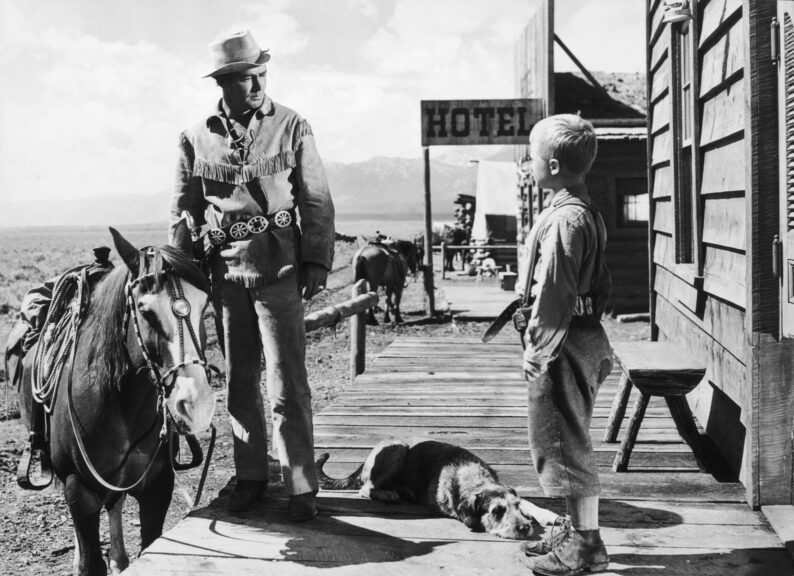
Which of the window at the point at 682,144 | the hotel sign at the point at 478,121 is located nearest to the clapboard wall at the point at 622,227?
the hotel sign at the point at 478,121

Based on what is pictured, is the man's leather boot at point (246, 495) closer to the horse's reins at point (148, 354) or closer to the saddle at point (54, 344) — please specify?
the horse's reins at point (148, 354)

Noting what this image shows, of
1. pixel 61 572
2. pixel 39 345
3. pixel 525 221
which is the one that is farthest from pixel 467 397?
pixel 525 221

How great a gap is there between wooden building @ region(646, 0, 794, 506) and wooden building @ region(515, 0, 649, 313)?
27.1 feet

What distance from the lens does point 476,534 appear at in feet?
11.5

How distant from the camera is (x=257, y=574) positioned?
10.2ft

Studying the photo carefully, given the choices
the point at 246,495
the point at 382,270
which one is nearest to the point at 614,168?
the point at 382,270

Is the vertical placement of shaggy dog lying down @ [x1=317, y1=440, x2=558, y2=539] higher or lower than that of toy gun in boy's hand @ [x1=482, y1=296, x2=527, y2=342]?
lower

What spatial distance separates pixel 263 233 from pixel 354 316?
4.27m

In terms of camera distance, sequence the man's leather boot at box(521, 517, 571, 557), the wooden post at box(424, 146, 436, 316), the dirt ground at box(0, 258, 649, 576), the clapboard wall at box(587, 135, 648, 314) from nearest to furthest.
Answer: the man's leather boot at box(521, 517, 571, 557), the dirt ground at box(0, 258, 649, 576), the clapboard wall at box(587, 135, 648, 314), the wooden post at box(424, 146, 436, 316)

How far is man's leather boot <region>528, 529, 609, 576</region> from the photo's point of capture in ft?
9.81

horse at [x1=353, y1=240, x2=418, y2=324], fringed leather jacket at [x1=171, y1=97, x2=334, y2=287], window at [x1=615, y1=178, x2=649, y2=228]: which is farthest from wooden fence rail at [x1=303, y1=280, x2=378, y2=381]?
window at [x1=615, y1=178, x2=649, y2=228]

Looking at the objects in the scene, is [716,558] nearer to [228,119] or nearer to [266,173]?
[266,173]

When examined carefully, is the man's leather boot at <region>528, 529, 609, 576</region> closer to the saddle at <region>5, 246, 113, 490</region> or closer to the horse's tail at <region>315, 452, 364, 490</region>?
the horse's tail at <region>315, 452, 364, 490</region>

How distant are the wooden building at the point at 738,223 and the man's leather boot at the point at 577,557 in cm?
104
